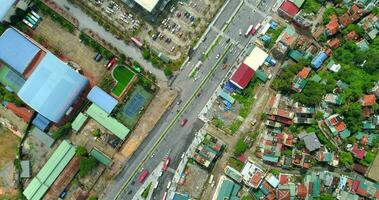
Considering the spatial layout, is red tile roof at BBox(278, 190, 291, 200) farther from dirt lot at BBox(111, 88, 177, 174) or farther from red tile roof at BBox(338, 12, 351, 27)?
red tile roof at BBox(338, 12, 351, 27)

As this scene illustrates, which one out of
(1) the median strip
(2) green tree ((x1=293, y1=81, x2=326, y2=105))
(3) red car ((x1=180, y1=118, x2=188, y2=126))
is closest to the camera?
(2) green tree ((x1=293, y1=81, x2=326, y2=105))

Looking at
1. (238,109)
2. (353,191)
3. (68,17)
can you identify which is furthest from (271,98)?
(68,17)

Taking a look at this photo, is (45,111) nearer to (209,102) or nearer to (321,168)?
(209,102)

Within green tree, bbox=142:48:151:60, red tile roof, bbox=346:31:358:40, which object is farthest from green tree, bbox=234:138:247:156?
red tile roof, bbox=346:31:358:40

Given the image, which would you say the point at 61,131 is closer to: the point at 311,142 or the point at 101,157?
the point at 101,157

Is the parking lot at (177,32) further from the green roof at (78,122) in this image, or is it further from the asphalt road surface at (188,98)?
the green roof at (78,122)

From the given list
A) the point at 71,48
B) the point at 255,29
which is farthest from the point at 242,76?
Answer: the point at 71,48

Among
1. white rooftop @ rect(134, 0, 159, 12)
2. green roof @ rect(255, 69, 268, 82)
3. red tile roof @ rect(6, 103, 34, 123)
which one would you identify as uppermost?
green roof @ rect(255, 69, 268, 82)
